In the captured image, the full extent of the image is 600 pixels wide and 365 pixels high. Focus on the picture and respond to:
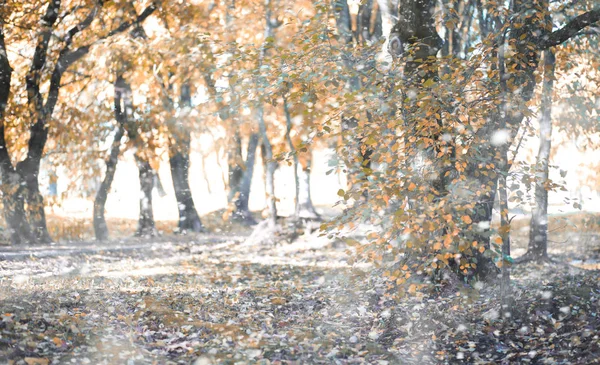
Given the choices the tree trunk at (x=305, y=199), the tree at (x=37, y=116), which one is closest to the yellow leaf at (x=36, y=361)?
the tree at (x=37, y=116)

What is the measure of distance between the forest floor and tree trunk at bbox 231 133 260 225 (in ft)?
38.6

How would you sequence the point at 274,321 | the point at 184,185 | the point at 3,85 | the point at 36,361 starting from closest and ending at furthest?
1. the point at 36,361
2. the point at 274,321
3. the point at 3,85
4. the point at 184,185

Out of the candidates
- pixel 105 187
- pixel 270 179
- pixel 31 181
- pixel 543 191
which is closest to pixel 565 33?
pixel 543 191

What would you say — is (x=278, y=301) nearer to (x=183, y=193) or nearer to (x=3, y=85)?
(x=3, y=85)

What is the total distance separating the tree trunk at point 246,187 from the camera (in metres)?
24.1

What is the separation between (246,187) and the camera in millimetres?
25156

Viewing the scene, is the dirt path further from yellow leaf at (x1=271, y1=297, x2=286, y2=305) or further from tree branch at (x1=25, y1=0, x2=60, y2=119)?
tree branch at (x1=25, y1=0, x2=60, y2=119)

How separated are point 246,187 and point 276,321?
16.4 metres

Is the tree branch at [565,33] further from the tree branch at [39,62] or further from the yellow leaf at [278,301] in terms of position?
the tree branch at [39,62]

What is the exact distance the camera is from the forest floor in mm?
7090

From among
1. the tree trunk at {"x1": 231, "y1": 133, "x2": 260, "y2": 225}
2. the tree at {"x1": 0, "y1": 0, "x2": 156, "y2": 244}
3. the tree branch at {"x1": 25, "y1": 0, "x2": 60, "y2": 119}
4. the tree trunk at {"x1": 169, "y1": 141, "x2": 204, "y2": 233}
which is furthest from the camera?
the tree trunk at {"x1": 231, "y1": 133, "x2": 260, "y2": 225}

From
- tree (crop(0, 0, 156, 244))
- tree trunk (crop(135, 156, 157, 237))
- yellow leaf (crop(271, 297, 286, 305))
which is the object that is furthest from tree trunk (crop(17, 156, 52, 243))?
yellow leaf (crop(271, 297, 286, 305))

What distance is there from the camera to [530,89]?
920 cm

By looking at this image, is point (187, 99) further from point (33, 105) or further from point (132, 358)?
point (132, 358)
